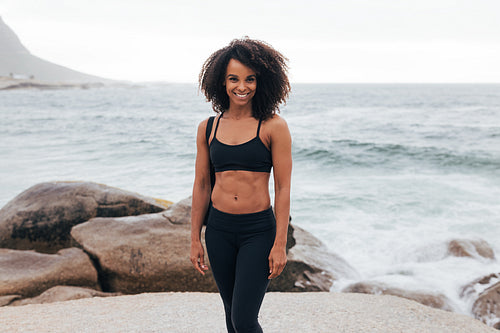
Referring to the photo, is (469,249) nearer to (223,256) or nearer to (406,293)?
(406,293)

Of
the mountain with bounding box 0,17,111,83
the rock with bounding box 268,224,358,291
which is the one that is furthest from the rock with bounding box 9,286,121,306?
the mountain with bounding box 0,17,111,83

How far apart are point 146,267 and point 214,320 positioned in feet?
5.02

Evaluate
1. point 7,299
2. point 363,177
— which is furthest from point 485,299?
point 363,177

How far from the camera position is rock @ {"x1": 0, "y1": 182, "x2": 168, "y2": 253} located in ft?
18.6

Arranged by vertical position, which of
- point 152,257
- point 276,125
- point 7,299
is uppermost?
point 276,125

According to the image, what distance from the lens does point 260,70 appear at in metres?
2.29

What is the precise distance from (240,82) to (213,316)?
255cm

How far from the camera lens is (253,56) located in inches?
87.3

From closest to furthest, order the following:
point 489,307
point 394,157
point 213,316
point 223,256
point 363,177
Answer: point 223,256, point 213,316, point 489,307, point 363,177, point 394,157

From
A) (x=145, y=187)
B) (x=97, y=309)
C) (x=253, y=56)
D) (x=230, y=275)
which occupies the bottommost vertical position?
(x=145, y=187)

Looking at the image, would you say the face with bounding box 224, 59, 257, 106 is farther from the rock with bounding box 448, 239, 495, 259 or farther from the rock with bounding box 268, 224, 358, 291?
the rock with bounding box 448, 239, 495, 259

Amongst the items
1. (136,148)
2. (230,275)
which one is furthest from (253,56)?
(136,148)

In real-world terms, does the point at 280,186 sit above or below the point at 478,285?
above

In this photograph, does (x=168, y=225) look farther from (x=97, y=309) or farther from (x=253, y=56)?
(x=253, y=56)
